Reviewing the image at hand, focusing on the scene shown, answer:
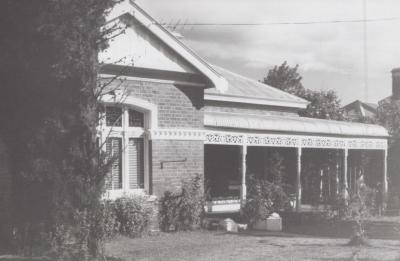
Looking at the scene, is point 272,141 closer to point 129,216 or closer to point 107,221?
point 129,216

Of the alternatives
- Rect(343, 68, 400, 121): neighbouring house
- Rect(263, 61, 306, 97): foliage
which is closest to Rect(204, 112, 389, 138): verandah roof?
Rect(343, 68, 400, 121): neighbouring house

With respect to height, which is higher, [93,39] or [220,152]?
[93,39]

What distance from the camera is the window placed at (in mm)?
12852

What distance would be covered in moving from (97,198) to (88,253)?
87 cm

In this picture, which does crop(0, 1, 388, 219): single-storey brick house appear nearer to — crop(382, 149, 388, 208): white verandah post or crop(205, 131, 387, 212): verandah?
crop(205, 131, 387, 212): verandah

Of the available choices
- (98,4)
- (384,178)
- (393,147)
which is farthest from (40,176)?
(393,147)

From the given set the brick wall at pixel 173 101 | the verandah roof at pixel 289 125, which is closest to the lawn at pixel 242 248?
the brick wall at pixel 173 101

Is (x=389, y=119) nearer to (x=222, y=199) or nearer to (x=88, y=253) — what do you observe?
(x=222, y=199)

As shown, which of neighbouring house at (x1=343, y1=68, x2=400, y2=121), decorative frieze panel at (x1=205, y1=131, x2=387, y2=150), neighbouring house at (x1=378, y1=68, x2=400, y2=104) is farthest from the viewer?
neighbouring house at (x1=378, y1=68, x2=400, y2=104)

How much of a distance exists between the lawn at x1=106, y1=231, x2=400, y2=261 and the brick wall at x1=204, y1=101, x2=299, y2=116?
7064 mm

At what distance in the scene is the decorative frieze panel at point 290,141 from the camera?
15398 mm

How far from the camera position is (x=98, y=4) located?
880 cm

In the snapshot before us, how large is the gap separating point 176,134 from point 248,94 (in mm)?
7850

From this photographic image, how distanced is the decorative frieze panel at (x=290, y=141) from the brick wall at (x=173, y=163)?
0.85m
